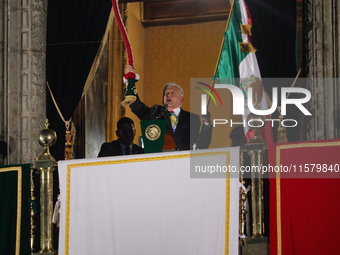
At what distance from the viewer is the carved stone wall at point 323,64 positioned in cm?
554

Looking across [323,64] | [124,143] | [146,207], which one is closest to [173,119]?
[124,143]

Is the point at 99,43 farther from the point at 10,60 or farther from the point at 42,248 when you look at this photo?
the point at 42,248

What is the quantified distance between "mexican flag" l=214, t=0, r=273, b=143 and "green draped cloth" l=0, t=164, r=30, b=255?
2.29 m

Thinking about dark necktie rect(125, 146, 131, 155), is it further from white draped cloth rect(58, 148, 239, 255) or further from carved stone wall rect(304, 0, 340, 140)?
carved stone wall rect(304, 0, 340, 140)

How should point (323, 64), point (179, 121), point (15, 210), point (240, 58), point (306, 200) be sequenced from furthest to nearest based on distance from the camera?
point (179, 121), point (240, 58), point (323, 64), point (15, 210), point (306, 200)

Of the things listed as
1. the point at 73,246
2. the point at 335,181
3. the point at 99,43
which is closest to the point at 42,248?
the point at 73,246

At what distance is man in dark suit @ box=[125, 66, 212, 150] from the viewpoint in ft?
20.2

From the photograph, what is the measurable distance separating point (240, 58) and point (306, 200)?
259cm

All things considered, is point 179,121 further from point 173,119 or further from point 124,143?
point 124,143

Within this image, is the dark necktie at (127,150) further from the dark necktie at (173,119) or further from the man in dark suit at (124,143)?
the dark necktie at (173,119)

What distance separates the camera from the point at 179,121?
20.9 feet

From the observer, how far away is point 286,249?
13.3 ft

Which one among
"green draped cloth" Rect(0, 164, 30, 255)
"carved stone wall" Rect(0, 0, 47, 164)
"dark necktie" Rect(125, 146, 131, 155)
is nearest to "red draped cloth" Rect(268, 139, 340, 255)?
"dark necktie" Rect(125, 146, 131, 155)

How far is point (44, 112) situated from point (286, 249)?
367 centimetres
